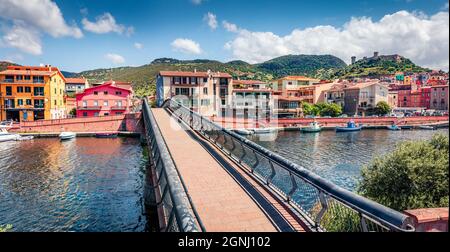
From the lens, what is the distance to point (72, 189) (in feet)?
61.4

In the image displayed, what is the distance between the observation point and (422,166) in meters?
9.14

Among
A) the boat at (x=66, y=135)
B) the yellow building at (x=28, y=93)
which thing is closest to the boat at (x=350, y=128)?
the boat at (x=66, y=135)

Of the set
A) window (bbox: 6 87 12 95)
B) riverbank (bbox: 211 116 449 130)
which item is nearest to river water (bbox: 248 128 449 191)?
riverbank (bbox: 211 116 449 130)

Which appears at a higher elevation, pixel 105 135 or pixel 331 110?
pixel 331 110

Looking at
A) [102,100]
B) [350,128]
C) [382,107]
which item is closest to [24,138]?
[102,100]

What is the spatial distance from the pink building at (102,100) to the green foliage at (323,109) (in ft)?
127

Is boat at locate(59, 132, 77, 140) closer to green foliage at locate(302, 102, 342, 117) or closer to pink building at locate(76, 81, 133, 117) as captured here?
pink building at locate(76, 81, 133, 117)

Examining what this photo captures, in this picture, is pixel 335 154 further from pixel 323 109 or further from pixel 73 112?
pixel 73 112

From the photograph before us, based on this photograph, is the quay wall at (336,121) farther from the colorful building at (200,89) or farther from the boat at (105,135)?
the boat at (105,135)

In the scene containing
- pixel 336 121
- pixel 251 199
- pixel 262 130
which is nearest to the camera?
pixel 251 199

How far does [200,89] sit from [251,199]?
51.4 m

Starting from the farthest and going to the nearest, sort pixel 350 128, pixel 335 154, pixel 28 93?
pixel 350 128, pixel 28 93, pixel 335 154
